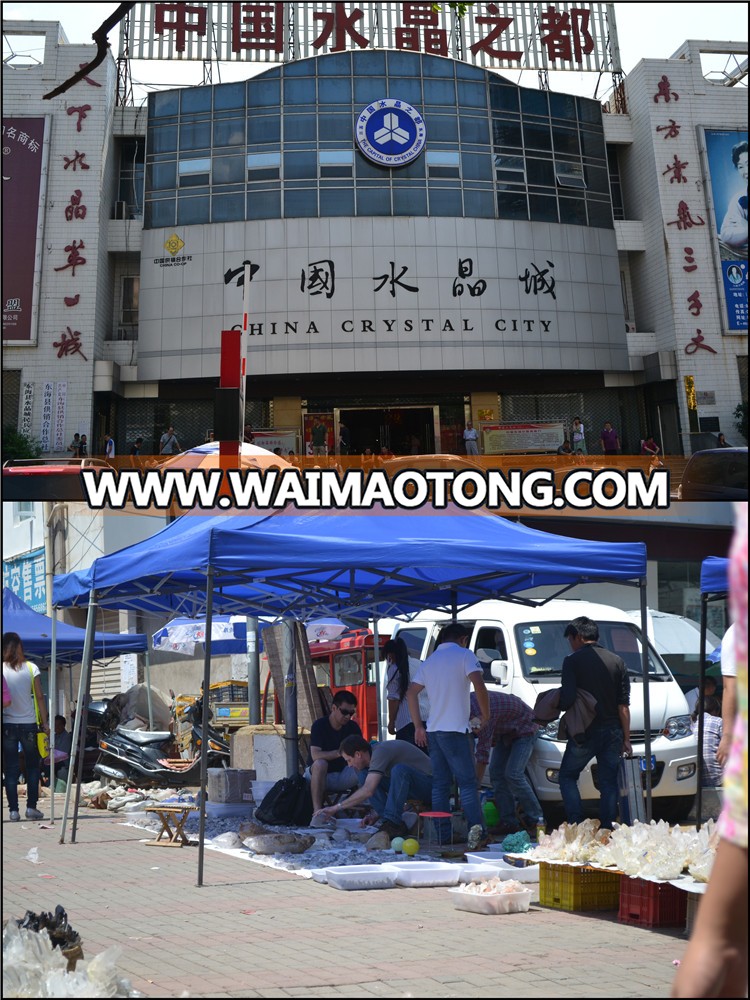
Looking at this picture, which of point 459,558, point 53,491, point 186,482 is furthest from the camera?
point 53,491

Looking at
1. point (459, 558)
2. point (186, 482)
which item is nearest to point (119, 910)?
point (459, 558)

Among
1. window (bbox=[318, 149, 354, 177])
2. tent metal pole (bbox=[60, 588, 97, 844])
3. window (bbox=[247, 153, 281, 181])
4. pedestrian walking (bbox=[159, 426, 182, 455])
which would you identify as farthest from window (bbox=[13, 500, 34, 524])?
tent metal pole (bbox=[60, 588, 97, 844])

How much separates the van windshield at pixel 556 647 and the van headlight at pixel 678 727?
0.65m

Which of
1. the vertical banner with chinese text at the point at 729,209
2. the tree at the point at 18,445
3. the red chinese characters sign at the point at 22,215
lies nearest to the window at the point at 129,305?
the red chinese characters sign at the point at 22,215

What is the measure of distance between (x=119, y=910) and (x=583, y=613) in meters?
6.54

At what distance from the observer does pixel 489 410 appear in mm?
39969

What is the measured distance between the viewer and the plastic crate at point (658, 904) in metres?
6.04

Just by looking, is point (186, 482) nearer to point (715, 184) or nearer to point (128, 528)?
point (128, 528)

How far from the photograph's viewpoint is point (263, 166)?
38688 millimetres

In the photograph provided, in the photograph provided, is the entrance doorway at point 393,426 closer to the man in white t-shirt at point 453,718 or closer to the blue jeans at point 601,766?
the man in white t-shirt at point 453,718

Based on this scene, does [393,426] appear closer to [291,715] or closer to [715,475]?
[715,475]

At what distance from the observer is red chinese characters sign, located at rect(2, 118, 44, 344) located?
128ft

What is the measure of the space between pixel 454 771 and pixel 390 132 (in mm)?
33382

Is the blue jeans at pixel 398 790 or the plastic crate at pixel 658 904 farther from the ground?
the blue jeans at pixel 398 790
